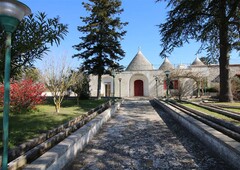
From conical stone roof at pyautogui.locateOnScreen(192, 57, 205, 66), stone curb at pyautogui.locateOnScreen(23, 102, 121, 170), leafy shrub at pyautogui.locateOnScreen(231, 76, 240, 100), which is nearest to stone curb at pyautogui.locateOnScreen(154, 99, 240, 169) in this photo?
stone curb at pyautogui.locateOnScreen(23, 102, 121, 170)

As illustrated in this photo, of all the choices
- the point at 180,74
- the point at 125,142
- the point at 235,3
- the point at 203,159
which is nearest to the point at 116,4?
the point at 235,3

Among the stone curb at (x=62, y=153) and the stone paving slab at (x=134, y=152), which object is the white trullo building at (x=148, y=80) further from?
the stone curb at (x=62, y=153)

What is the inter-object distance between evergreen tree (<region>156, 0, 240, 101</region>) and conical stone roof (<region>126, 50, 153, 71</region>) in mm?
15368

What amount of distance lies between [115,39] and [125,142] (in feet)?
51.3

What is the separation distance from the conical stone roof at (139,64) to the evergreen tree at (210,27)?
15368mm

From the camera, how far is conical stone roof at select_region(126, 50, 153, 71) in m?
31.7

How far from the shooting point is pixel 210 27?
1409 centimetres

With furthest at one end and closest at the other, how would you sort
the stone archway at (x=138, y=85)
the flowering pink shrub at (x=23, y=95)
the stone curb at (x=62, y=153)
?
the stone archway at (x=138, y=85) → the flowering pink shrub at (x=23, y=95) → the stone curb at (x=62, y=153)

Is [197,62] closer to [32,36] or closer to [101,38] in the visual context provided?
[101,38]

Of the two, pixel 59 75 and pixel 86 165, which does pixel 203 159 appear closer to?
pixel 86 165

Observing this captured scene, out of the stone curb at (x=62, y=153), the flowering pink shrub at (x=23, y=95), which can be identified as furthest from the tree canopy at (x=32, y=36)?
the flowering pink shrub at (x=23, y=95)

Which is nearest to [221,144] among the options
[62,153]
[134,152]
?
[134,152]

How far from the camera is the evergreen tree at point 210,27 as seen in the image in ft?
44.2

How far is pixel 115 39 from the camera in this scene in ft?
64.6
